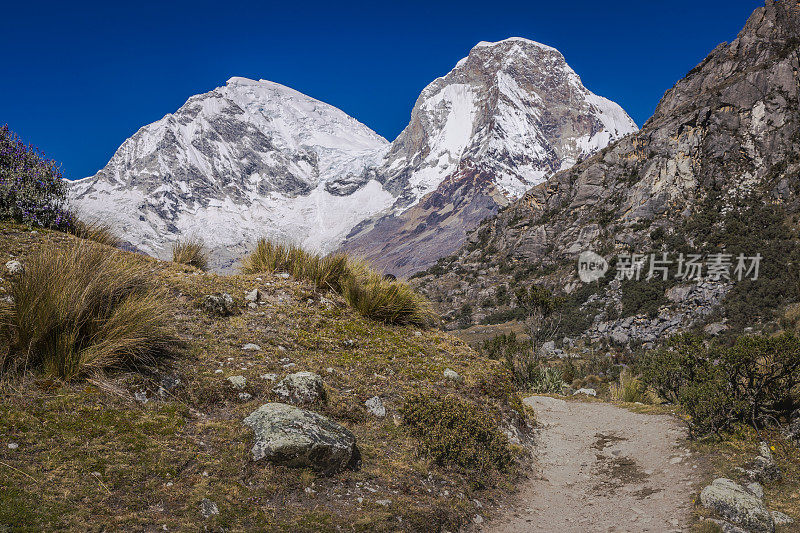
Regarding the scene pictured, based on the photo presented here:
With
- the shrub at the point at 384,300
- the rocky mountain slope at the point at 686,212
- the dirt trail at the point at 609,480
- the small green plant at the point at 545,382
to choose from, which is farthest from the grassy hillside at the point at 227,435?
the rocky mountain slope at the point at 686,212

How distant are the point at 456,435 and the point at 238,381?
2.60 meters

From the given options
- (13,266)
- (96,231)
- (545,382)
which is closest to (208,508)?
(13,266)

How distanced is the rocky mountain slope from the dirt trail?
158 ft

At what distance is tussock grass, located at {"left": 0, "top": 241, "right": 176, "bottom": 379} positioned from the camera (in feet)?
13.0

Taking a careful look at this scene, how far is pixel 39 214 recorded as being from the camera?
8.86 meters

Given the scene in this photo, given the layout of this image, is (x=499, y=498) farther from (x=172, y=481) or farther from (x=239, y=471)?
(x=172, y=481)

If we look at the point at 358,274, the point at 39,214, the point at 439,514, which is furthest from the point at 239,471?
the point at 39,214

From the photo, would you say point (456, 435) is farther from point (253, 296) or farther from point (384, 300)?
point (253, 296)

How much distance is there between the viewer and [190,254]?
9.91 meters

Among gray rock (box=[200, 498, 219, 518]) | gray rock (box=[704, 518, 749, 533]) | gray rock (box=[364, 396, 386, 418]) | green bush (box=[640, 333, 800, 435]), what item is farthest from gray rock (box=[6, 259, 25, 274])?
green bush (box=[640, 333, 800, 435])

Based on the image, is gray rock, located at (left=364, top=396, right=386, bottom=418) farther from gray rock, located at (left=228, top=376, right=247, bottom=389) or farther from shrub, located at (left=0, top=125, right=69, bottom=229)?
shrub, located at (left=0, top=125, right=69, bottom=229)

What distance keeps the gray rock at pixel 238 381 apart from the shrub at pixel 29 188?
639cm

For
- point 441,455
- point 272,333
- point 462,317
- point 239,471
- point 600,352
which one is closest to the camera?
point 239,471

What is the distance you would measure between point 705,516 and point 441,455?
2.73m
